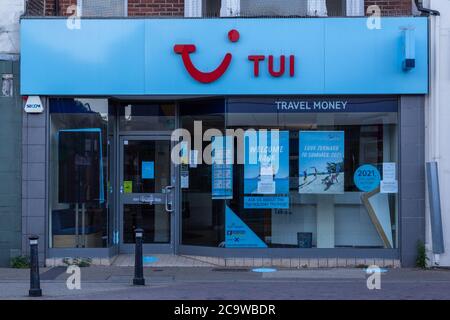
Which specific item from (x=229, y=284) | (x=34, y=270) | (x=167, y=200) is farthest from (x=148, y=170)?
(x=34, y=270)

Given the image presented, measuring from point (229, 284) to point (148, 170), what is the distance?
3548 millimetres

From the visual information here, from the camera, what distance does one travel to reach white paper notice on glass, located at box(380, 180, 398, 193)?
40.0ft

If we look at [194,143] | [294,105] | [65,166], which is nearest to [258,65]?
[294,105]

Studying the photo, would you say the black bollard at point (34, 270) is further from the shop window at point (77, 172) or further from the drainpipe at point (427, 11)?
the drainpipe at point (427, 11)

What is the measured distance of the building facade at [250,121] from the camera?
12.0 m

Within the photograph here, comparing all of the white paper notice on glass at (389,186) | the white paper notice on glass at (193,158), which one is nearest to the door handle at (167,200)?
the white paper notice on glass at (193,158)

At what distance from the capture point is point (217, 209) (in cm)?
1243

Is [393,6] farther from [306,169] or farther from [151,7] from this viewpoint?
[151,7]

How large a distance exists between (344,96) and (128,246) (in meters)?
5.12

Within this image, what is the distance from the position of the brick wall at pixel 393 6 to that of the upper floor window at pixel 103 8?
468 centimetres

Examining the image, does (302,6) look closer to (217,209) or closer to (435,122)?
(435,122)

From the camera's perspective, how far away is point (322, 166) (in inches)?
482

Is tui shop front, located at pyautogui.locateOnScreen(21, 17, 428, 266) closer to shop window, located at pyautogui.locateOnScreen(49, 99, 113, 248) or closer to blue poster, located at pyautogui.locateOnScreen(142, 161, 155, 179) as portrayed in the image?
shop window, located at pyautogui.locateOnScreen(49, 99, 113, 248)

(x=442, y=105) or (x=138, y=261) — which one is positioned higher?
(x=442, y=105)
